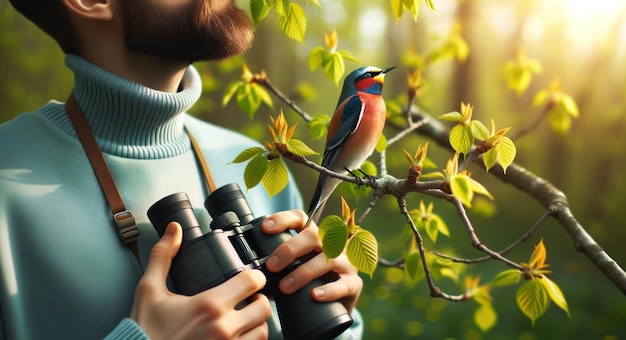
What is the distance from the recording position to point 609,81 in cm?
525

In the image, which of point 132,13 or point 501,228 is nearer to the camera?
point 132,13

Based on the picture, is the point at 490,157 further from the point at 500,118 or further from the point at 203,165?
the point at 500,118

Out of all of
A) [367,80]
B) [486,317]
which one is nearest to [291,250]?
[367,80]

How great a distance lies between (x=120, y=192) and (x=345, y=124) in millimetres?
542

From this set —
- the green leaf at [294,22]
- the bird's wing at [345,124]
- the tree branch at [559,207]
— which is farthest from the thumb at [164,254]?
the tree branch at [559,207]

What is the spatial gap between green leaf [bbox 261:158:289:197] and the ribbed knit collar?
46 centimetres

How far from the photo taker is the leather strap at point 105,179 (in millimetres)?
1152

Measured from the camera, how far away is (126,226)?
1.15m

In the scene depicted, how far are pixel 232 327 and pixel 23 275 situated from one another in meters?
0.43

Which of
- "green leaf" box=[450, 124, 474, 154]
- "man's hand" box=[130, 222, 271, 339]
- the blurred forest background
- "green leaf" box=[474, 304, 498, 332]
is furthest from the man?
the blurred forest background

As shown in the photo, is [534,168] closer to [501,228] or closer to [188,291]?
[501,228]

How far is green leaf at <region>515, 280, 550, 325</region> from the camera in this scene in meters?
1.05

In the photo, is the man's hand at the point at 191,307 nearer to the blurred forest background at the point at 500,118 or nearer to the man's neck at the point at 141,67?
the man's neck at the point at 141,67

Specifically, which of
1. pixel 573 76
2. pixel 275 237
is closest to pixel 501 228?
pixel 573 76
